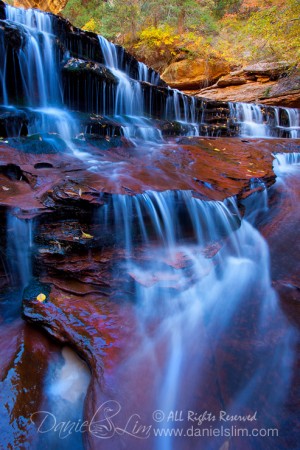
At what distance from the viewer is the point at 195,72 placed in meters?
16.8

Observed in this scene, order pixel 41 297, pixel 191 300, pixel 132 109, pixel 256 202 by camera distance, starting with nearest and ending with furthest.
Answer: pixel 41 297, pixel 191 300, pixel 256 202, pixel 132 109

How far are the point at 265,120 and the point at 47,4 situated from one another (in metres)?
20.9

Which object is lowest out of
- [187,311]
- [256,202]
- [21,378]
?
[21,378]

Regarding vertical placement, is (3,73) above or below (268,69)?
below

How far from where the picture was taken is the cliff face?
2017 centimetres

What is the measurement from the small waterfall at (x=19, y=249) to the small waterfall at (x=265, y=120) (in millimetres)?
9772

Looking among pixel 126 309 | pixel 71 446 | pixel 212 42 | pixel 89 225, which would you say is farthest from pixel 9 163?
pixel 212 42

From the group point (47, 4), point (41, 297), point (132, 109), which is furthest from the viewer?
point (47, 4)

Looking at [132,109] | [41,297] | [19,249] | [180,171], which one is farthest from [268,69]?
[41,297]

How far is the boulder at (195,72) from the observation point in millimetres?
16688

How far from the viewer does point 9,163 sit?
4039mm

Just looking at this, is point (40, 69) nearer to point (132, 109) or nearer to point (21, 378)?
point (132, 109)

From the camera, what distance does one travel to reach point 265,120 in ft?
38.3

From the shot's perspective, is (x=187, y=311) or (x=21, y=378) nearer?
(x=21, y=378)
